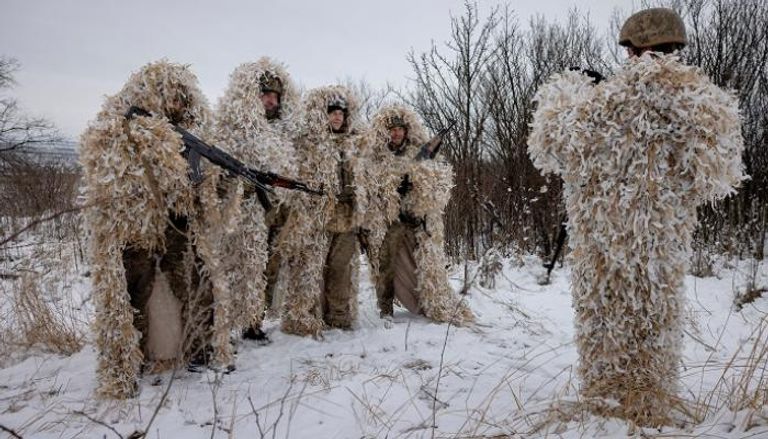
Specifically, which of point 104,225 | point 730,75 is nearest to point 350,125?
point 104,225

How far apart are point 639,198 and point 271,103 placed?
325cm

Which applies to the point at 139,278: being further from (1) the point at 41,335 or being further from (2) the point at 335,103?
(2) the point at 335,103

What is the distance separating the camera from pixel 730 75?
9141 millimetres

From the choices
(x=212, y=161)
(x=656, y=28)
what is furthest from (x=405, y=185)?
(x=656, y=28)

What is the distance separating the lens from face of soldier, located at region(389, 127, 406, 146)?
16.5 feet

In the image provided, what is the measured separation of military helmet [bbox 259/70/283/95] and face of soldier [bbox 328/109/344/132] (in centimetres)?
56

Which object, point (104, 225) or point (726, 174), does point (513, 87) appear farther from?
point (104, 225)

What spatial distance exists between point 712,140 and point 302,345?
3409 mm

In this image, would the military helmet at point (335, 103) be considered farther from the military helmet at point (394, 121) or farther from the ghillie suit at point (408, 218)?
the military helmet at point (394, 121)

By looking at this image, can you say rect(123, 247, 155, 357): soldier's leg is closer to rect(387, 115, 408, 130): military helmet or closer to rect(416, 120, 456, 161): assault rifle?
rect(387, 115, 408, 130): military helmet

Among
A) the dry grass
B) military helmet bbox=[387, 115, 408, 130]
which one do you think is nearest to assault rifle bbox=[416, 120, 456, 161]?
military helmet bbox=[387, 115, 408, 130]

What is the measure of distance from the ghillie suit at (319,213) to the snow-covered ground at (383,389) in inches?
14.8

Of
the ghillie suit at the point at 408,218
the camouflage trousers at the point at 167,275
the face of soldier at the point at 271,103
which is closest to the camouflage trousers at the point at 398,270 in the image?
the ghillie suit at the point at 408,218

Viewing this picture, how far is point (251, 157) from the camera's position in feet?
13.5
